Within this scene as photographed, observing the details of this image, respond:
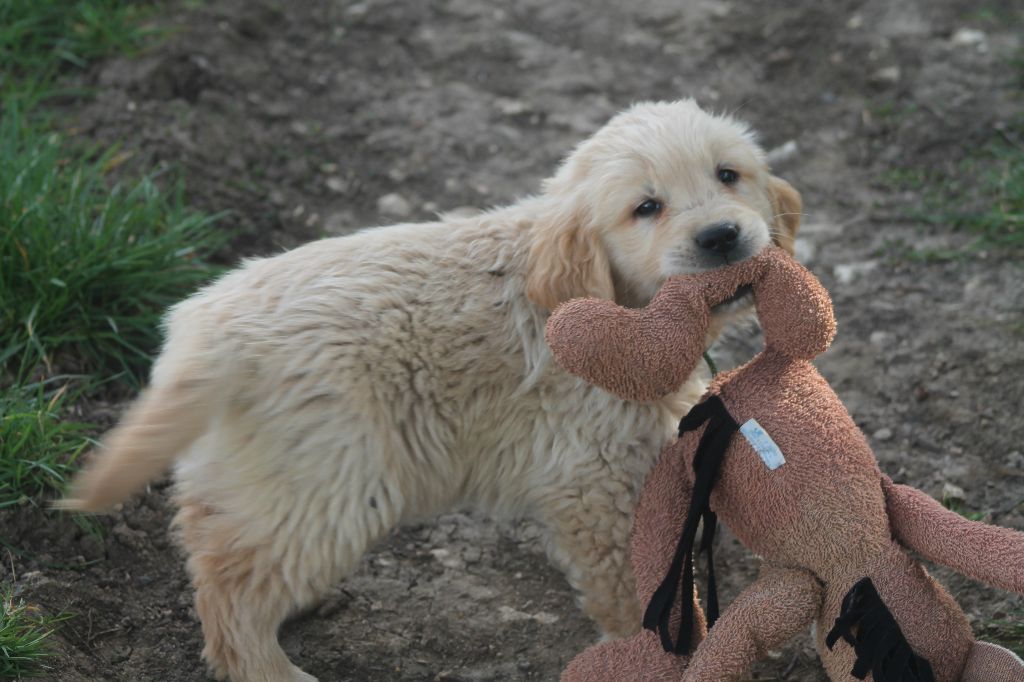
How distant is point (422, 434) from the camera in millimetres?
2891

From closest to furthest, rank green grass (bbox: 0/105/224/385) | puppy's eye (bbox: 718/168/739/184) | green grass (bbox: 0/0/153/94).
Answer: puppy's eye (bbox: 718/168/739/184) → green grass (bbox: 0/105/224/385) → green grass (bbox: 0/0/153/94)

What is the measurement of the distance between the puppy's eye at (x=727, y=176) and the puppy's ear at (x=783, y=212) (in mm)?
186

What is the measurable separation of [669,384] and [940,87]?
3711 mm

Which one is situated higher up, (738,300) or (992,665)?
(738,300)

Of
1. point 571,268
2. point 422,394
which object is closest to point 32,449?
point 422,394

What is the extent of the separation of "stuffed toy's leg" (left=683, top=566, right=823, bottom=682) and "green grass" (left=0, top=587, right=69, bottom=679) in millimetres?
1662

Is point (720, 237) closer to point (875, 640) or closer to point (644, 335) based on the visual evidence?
point (644, 335)

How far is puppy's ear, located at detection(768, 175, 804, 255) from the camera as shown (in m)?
3.17

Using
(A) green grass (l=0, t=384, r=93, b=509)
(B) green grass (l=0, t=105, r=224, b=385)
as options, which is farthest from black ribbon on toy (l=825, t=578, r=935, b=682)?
(B) green grass (l=0, t=105, r=224, b=385)

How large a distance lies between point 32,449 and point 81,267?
850 millimetres

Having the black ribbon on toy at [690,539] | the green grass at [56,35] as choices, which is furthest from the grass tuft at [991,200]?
the green grass at [56,35]

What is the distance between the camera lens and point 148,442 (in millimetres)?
2598

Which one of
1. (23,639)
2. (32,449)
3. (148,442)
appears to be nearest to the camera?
(148,442)

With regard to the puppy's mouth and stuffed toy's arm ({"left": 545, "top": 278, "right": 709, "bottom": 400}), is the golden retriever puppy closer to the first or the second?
the puppy's mouth
